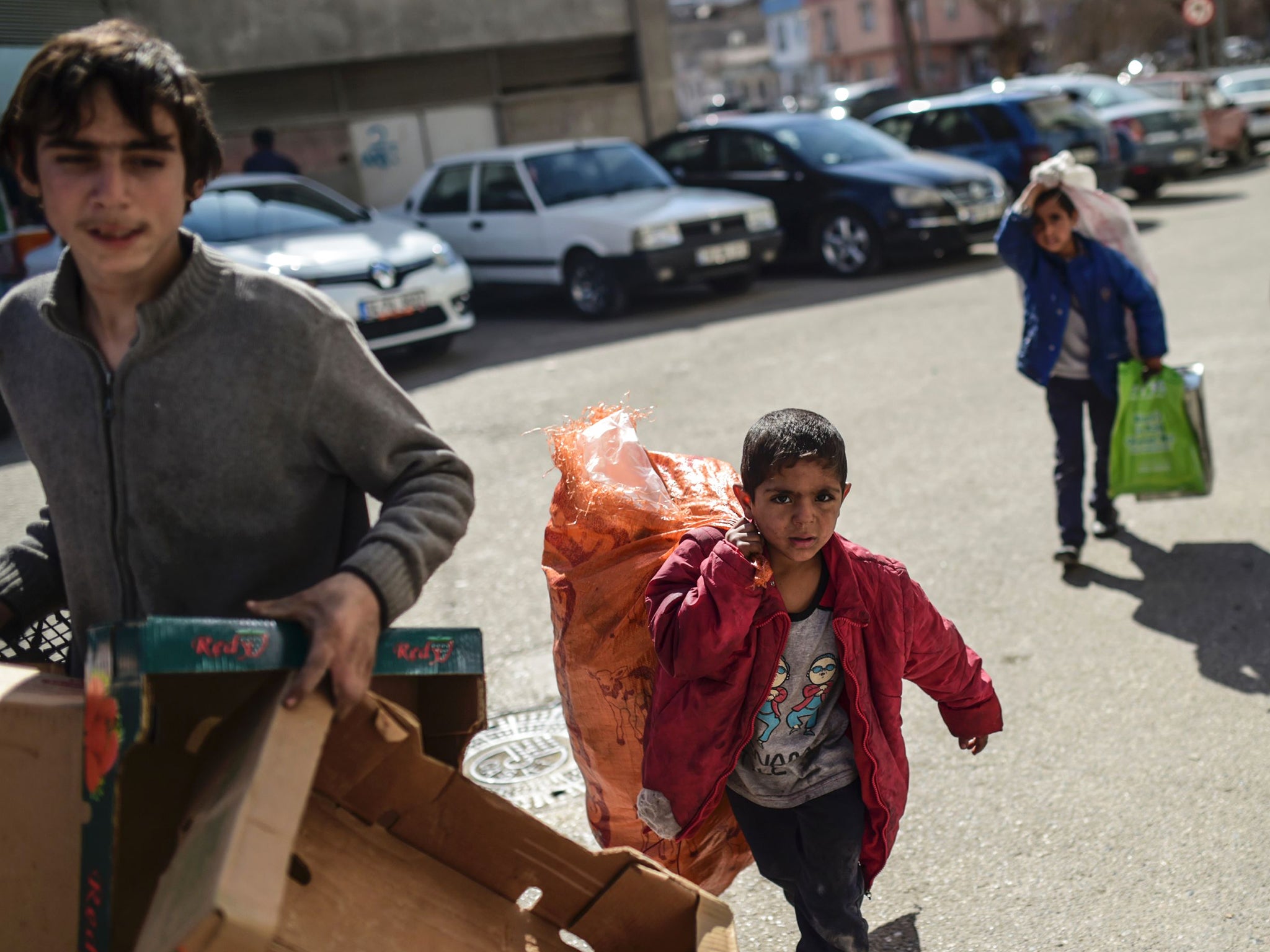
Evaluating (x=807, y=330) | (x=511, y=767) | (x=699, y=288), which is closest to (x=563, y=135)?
(x=699, y=288)

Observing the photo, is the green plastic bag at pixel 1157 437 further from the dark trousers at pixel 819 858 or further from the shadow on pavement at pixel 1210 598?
the dark trousers at pixel 819 858

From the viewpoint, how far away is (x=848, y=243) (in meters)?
13.7

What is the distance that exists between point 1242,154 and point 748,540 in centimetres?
2236

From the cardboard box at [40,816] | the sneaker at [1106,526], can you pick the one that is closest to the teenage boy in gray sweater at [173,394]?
the cardboard box at [40,816]

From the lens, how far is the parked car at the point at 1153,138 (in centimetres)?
1786

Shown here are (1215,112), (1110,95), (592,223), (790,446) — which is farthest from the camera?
(1215,112)

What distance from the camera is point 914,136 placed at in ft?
54.7

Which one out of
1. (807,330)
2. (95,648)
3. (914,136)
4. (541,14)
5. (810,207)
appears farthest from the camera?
(541,14)

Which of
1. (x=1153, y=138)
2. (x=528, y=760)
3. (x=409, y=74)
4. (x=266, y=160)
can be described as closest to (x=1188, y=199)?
(x=1153, y=138)

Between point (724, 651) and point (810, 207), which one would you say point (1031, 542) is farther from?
point (810, 207)

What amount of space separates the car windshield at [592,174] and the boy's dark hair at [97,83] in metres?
10.9

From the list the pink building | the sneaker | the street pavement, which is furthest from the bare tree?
the sneaker

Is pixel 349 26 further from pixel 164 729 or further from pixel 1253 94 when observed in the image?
pixel 164 729

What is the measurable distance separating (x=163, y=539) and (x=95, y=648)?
0.40 m
